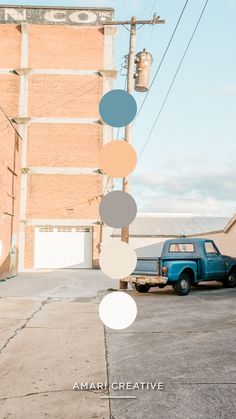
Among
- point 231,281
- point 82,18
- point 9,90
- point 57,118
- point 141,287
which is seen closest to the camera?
point 141,287

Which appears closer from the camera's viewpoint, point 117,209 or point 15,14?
point 117,209

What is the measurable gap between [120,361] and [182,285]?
24.4ft

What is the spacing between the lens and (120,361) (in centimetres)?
582

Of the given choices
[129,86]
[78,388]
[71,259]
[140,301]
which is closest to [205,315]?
[140,301]

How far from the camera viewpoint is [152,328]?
8.13 m

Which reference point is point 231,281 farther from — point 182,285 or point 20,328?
point 20,328

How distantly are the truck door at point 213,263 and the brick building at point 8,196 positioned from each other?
33.1ft

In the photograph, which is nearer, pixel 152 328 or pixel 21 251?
pixel 152 328

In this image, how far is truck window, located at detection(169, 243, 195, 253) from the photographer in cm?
1414

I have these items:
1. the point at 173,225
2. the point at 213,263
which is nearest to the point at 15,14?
the point at 173,225

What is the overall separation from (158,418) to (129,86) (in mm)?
12475

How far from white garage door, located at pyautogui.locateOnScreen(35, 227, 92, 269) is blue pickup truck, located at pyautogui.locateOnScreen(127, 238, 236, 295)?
14650mm

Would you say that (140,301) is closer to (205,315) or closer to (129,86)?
(205,315)

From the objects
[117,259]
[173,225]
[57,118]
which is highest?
[57,118]
